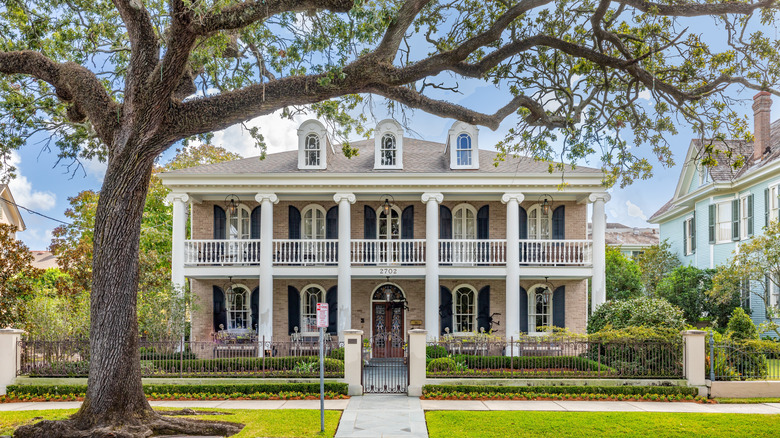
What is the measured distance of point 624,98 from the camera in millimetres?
13430

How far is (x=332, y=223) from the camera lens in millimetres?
23062

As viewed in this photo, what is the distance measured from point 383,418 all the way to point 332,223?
11.7 meters

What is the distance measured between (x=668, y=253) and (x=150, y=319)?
24.1 m

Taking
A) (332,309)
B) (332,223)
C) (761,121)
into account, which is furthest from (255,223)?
(761,121)

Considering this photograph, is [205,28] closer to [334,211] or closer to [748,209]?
[334,211]

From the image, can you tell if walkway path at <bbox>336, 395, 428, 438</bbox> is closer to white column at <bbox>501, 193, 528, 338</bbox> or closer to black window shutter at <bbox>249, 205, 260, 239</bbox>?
white column at <bbox>501, 193, 528, 338</bbox>

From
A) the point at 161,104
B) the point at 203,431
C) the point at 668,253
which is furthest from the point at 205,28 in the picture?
the point at 668,253

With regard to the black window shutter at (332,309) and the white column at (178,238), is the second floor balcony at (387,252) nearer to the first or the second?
the white column at (178,238)

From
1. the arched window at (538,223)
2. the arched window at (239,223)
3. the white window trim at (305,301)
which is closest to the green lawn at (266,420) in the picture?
the white window trim at (305,301)

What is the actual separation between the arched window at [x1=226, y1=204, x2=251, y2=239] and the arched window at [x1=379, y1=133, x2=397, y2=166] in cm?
575

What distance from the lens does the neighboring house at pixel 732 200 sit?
→ 71.1ft

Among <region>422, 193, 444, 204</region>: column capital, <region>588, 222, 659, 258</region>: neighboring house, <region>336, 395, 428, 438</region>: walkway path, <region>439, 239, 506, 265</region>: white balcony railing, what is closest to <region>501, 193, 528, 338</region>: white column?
<region>439, 239, 506, 265</region>: white balcony railing

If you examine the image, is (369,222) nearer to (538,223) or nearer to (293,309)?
(293,309)

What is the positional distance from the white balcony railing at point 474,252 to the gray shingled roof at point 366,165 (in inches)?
105
